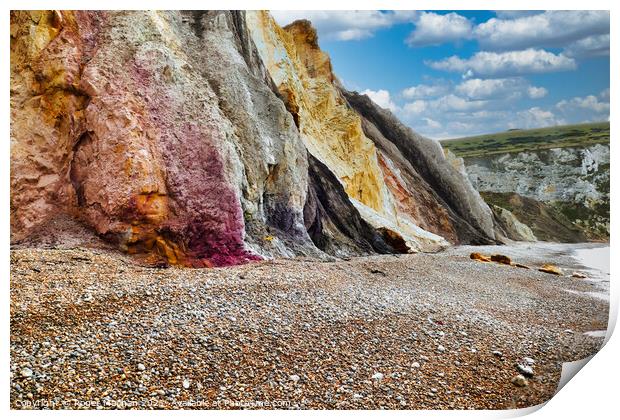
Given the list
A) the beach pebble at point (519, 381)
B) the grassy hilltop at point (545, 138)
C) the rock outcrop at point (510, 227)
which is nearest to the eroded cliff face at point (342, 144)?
the rock outcrop at point (510, 227)

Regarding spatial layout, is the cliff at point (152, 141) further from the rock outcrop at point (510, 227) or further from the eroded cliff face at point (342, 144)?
the rock outcrop at point (510, 227)

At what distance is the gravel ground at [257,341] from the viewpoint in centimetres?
775

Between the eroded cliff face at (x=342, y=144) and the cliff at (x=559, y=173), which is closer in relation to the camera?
the cliff at (x=559, y=173)

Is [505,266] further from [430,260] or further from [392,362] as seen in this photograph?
[392,362]

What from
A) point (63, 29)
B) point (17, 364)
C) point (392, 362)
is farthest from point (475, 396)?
point (63, 29)

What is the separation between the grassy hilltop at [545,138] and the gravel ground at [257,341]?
3281mm

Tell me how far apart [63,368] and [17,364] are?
0.71 metres

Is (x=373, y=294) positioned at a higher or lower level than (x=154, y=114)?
lower

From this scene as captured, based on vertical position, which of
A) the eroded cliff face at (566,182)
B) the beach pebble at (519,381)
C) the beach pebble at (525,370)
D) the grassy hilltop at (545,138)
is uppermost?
the grassy hilltop at (545,138)

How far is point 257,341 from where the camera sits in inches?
338

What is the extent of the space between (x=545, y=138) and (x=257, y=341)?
27.2 feet

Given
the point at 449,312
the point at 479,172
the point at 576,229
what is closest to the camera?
the point at 449,312

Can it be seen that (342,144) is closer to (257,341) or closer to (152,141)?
(152,141)

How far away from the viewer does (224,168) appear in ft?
38.7
